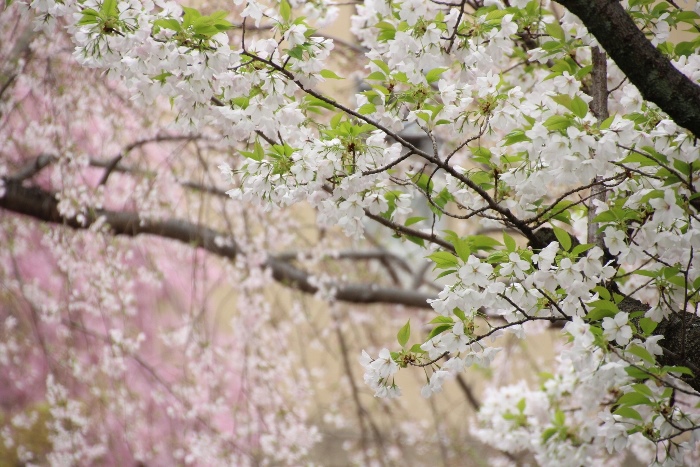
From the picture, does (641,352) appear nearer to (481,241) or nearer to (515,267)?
(515,267)

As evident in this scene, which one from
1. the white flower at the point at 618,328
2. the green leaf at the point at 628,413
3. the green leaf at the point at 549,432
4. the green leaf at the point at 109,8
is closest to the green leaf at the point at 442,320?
the white flower at the point at 618,328

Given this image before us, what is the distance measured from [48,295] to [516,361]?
350 centimetres

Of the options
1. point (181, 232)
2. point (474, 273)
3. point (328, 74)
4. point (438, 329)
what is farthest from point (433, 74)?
point (181, 232)

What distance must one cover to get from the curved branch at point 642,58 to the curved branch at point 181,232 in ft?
6.21

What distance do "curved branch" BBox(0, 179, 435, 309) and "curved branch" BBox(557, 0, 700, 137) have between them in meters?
1.89

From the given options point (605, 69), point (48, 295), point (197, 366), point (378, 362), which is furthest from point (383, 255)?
point (378, 362)

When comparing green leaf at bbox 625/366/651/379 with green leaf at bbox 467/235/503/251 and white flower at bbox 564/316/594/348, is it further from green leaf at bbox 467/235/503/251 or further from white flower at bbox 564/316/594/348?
green leaf at bbox 467/235/503/251

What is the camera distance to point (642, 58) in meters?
1.53

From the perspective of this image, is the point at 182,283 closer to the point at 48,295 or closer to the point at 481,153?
the point at 48,295

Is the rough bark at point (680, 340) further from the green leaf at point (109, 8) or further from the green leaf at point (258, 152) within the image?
the green leaf at point (109, 8)

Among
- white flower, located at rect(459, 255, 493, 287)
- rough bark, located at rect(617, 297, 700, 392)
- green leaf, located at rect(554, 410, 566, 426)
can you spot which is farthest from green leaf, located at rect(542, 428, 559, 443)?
white flower, located at rect(459, 255, 493, 287)

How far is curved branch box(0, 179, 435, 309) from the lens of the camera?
3324mm

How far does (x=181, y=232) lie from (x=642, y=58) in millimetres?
2458

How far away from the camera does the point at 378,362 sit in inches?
64.2
